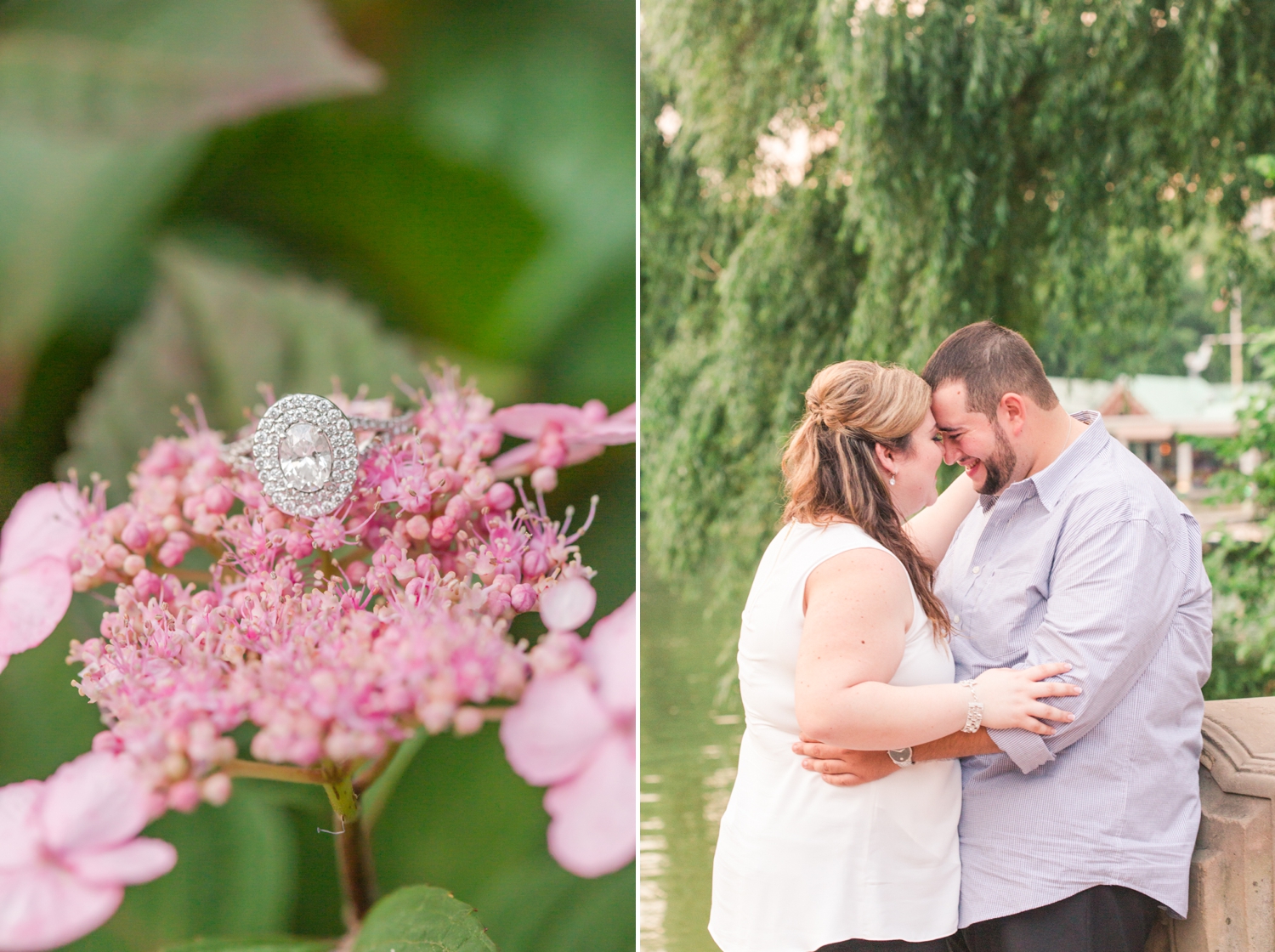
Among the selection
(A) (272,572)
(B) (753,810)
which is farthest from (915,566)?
(A) (272,572)

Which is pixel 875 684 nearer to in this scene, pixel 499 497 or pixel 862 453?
pixel 862 453

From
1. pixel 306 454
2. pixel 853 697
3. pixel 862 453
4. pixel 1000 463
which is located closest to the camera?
pixel 306 454

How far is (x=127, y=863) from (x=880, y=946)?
987mm

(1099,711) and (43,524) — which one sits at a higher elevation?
(43,524)

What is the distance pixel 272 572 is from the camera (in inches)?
43.8

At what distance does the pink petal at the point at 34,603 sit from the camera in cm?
112

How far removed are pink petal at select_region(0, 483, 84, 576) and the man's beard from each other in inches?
50.3

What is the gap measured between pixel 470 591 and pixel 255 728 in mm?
289

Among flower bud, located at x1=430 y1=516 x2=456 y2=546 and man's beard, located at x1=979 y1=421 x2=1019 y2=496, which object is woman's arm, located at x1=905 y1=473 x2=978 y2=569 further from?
flower bud, located at x1=430 y1=516 x2=456 y2=546

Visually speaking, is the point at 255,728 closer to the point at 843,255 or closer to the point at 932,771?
the point at 932,771

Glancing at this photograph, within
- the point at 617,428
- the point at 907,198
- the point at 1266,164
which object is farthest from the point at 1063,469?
the point at 1266,164

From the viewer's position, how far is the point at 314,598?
1111 mm

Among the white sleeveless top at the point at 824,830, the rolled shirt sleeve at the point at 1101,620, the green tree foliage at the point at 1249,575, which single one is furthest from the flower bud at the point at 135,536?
the green tree foliage at the point at 1249,575

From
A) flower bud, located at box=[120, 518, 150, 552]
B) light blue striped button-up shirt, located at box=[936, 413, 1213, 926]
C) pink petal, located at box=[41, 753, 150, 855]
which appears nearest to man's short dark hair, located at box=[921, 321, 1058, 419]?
light blue striped button-up shirt, located at box=[936, 413, 1213, 926]
